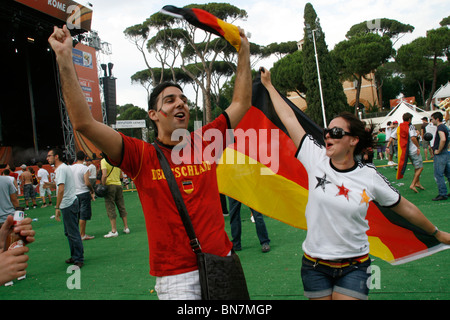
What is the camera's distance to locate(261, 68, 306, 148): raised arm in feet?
9.89

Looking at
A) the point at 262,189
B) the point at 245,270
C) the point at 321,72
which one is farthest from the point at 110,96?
the point at 262,189

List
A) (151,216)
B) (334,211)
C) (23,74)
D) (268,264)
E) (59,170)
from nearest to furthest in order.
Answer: (151,216)
(334,211)
(268,264)
(59,170)
(23,74)

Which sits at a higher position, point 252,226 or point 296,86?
point 296,86

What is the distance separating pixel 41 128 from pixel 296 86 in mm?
29855

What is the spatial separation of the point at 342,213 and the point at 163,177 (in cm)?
131

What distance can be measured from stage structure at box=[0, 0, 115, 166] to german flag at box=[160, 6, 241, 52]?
66.5 feet

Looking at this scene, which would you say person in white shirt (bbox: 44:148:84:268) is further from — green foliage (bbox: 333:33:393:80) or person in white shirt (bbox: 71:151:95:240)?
green foliage (bbox: 333:33:393:80)

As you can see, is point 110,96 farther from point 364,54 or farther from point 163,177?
point 364,54

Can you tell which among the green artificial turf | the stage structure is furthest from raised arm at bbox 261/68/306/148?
the stage structure

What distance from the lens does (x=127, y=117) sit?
2539 inches

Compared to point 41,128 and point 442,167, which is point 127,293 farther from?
point 41,128

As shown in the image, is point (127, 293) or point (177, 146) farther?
point (127, 293)

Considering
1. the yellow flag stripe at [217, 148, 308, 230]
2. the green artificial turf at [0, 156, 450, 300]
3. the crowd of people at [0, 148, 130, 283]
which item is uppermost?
the yellow flag stripe at [217, 148, 308, 230]
